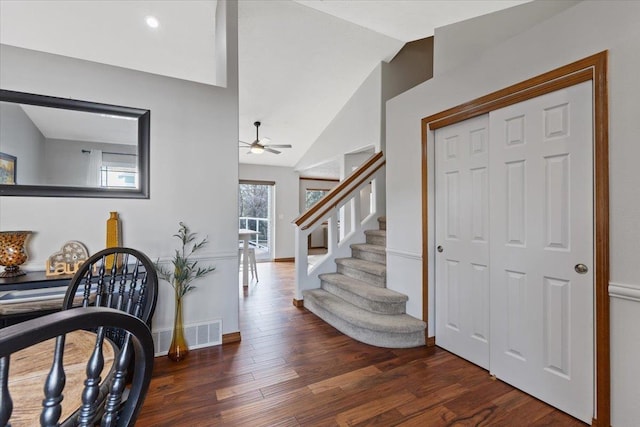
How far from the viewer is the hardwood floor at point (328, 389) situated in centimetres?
168

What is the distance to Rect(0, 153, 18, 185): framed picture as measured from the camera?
1968mm

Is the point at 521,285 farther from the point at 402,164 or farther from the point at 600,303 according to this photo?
the point at 402,164

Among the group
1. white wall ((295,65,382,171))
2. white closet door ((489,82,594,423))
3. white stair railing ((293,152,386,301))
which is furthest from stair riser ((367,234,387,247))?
white closet door ((489,82,594,423))

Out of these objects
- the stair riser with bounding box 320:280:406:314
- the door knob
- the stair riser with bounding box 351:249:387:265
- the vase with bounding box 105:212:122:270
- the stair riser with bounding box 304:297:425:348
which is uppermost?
the vase with bounding box 105:212:122:270

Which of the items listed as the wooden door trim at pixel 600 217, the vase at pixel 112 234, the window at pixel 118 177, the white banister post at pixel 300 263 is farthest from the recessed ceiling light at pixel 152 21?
the wooden door trim at pixel 600 217

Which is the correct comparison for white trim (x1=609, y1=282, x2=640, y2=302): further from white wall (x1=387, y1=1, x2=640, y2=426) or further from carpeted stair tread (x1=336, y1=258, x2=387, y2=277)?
carpeted stair tread (x1=336, y1=258, x2=387, y2=277)

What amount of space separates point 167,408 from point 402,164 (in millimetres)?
2654

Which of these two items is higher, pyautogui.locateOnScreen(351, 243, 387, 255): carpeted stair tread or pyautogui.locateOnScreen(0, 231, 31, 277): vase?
pyautogui.locateOnScreen(0, 231, 31, 277): vase

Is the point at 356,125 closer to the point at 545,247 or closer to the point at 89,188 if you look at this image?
the point at 545,247

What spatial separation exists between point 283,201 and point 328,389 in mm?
5537

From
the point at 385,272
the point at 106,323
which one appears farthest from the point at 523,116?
the point at 106,323

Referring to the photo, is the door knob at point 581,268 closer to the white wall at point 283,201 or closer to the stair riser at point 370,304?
the stair riser at point 370,304

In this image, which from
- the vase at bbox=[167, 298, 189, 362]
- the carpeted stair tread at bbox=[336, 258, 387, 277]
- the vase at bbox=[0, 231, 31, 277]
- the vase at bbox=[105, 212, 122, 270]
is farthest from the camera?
the carpeted stair tread at bbox=[336, 258, 387, 277]

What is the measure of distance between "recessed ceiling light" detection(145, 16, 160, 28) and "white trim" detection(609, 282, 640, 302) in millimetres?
4402
